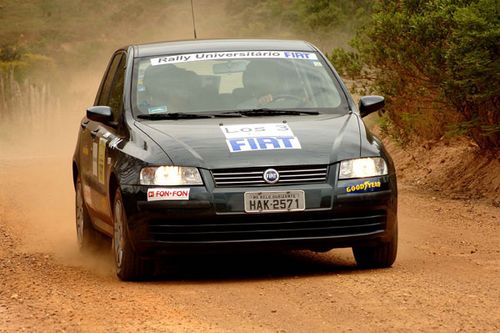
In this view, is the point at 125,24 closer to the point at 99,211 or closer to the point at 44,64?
the point at 44,64

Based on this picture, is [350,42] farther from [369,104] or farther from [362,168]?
[362,168]

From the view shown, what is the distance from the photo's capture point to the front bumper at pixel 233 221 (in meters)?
8.83

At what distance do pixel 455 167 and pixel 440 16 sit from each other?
2425 millimetres

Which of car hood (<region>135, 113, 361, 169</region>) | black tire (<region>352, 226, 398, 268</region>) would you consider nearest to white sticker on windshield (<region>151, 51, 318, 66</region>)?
car hood (<region>135, 113, 361, 169</region>)

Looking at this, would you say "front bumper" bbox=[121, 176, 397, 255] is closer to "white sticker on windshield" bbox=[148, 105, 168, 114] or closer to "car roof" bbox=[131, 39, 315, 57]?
"white sticker on windshield" bbox=[148, 105, 168, 114]

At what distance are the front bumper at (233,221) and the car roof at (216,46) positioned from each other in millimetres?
1926

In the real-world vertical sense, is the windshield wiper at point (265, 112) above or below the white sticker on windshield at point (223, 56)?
below

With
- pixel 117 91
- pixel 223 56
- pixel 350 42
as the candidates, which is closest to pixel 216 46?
pixel 223 56

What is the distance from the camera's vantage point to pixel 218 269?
10016 mm

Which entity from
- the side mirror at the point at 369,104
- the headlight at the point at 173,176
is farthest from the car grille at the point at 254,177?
the side mirror at the point at 369,104

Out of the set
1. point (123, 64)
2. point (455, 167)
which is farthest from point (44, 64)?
point (123, 64)

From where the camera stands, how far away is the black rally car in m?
8.88

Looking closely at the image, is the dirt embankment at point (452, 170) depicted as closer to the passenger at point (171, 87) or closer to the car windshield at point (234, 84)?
the car windshield at point (234, 84)

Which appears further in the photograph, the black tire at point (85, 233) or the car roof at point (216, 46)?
the black tire at point (85, 233)
